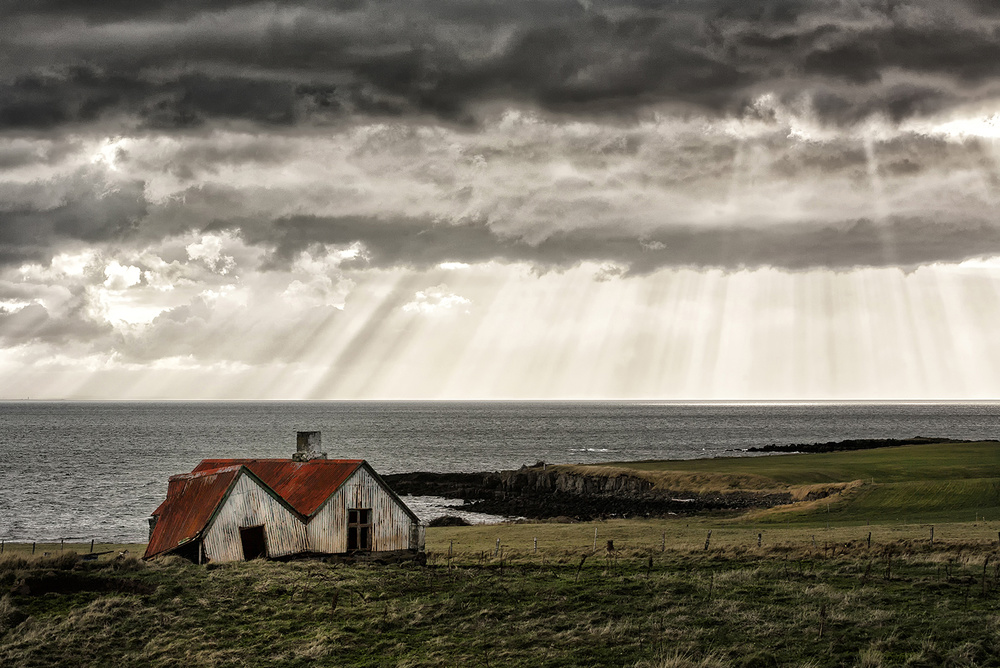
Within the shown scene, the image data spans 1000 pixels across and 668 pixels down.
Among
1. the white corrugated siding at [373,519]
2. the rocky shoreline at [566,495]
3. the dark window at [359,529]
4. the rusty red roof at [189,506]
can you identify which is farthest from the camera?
the rocky shoreline at [566,495]

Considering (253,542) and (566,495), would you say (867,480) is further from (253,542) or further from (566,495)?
(253,542)

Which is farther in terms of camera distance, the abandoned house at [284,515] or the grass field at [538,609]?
the abandoned house at [284,515]

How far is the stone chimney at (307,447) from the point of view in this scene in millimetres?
43906

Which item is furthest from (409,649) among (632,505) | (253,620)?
(632,505)

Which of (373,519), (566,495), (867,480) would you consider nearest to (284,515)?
(373,519)

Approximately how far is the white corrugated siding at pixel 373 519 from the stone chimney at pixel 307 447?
16.7ft

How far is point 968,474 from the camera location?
8500 cm

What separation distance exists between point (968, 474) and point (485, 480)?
52248mm

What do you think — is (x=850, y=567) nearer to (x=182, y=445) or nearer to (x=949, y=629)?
(x=949, y=629)

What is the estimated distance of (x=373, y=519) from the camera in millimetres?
39812

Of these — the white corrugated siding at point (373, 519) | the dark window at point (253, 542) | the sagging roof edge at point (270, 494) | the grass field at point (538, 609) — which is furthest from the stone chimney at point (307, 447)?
the grass field at point (538, 609)

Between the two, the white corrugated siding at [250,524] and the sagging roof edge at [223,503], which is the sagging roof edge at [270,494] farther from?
the white corrugated siding at [250,524]

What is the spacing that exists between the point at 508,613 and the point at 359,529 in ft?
49.4

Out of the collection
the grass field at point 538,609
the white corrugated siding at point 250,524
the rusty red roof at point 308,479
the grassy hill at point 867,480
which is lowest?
the grassy hill at point 867,480
